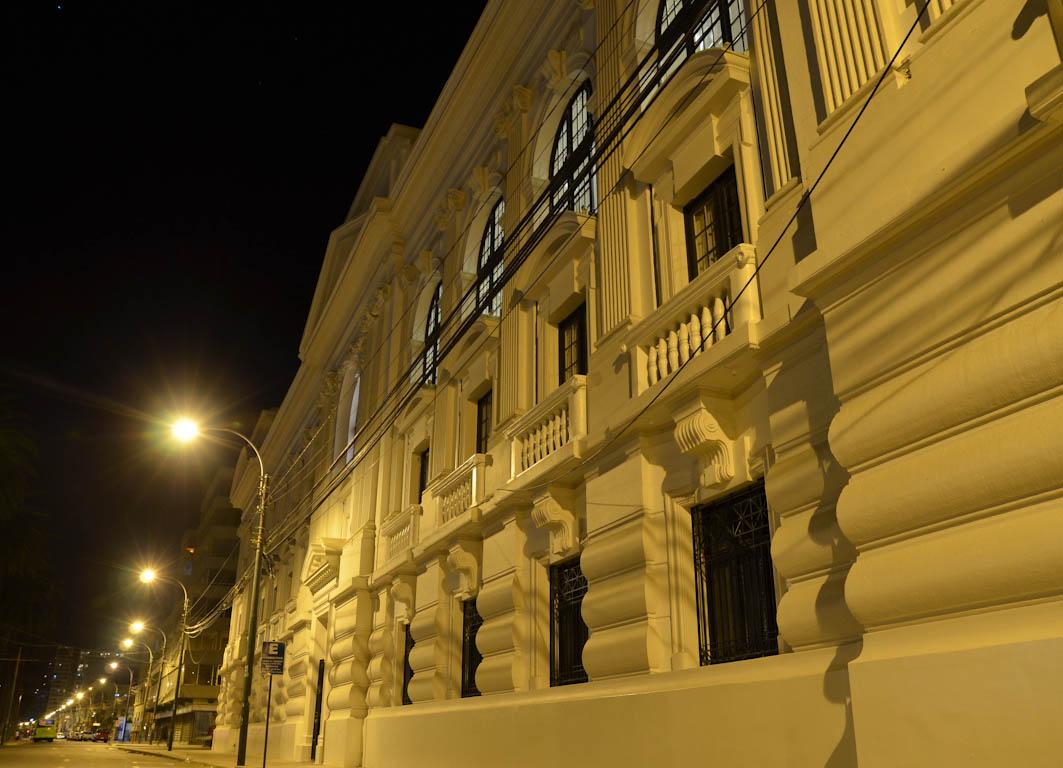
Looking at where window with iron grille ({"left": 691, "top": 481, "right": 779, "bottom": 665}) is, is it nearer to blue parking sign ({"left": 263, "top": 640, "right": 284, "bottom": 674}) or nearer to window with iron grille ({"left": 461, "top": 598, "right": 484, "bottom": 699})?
window with iron grille ({"left": 461, "top": 598, "right": 484, "bottom": 699})

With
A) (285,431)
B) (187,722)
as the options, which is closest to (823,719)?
(285,431)

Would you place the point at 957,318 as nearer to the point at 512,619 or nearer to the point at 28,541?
the point at 512,619

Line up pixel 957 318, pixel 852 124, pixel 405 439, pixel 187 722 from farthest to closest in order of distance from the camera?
1. pixel 187 722
2. pixel 405 439
3. pixel 852 124
4. pixel 957 318

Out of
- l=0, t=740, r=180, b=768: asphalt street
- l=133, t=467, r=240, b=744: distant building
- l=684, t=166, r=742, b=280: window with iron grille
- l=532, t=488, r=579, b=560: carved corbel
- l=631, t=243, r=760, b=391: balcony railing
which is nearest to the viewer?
l=631, t=243, r=760, b=391: balcony railing

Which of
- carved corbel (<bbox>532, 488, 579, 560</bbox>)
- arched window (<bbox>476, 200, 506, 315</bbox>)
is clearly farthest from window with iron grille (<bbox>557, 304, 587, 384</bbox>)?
arched window (<bbox>476, 200, 506, 315</bbox>)

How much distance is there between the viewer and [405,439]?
65.1 feet

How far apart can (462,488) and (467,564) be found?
4.64 ft

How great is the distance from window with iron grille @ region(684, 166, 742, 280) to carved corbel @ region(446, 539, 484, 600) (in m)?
6.39

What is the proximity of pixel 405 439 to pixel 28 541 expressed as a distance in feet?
96.2

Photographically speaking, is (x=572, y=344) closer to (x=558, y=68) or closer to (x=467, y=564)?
(x=467, y=564)

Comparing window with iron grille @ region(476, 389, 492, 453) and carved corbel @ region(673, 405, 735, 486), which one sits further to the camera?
window with iron grille @ region(476, 389, 492, 453)

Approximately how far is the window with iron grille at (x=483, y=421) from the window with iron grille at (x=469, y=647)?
294cm

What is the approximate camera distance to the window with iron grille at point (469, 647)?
563 inches

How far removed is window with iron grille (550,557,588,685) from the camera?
450 inches
